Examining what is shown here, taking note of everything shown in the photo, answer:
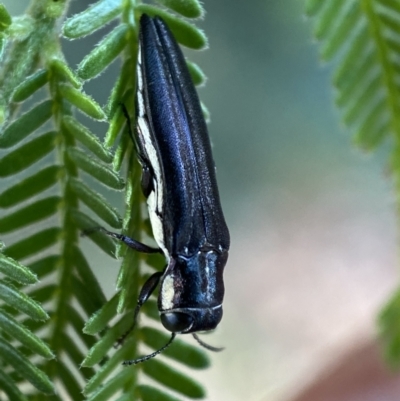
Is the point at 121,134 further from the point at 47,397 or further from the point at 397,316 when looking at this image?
the point at 397,316

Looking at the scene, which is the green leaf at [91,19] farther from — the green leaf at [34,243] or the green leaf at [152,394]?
the green leaf at [152,394]

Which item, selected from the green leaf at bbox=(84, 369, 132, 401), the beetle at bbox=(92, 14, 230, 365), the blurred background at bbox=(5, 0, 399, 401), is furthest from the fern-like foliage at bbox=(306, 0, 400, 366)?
the blurred background at bbox=(5, 0, 399, 401)

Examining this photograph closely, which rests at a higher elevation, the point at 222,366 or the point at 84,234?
the point at 222,366

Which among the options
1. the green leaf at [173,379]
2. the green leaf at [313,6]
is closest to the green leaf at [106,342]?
the green leaf at [173,379]

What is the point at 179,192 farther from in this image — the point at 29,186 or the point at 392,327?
the point at 392,327

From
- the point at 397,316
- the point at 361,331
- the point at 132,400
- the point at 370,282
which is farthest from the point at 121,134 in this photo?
the point at 370,282

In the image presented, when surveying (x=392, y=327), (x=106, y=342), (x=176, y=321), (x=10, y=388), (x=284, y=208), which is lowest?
(x=10, y=388)

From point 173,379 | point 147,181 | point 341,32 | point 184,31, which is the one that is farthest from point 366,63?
point 173,379

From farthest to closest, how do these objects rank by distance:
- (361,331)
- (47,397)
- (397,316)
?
1. (361,331)
2. (397,316)
3. (47,397)
